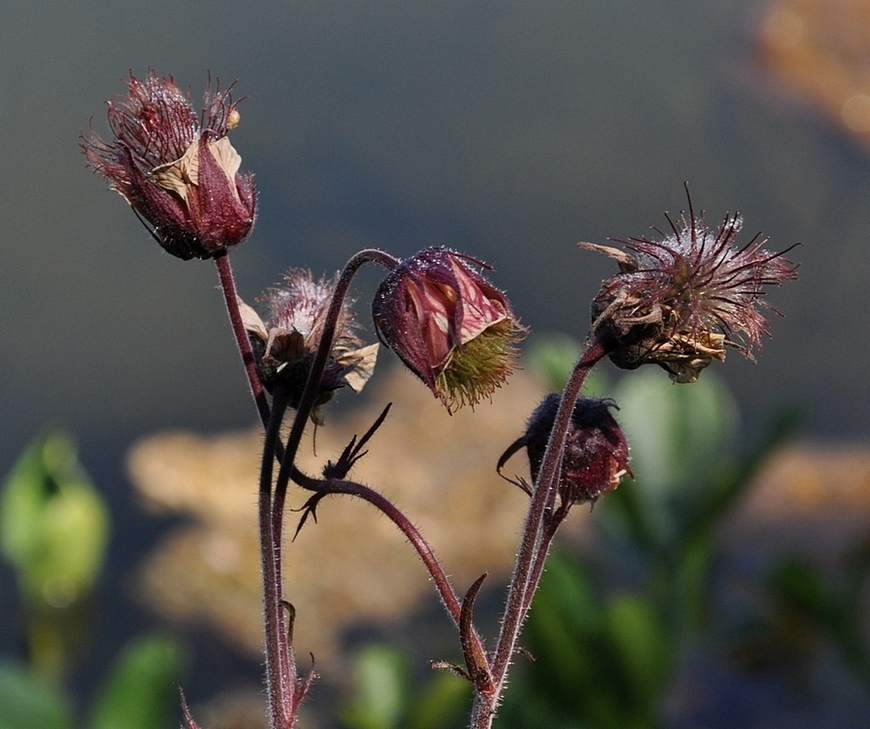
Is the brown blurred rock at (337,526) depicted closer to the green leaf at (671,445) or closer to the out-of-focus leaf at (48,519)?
the out-of-focus leaf at (48,519)

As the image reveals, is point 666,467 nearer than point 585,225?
Yes

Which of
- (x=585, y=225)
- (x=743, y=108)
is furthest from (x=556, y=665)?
(x=743, y=108)

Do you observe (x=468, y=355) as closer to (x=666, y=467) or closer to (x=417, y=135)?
(x=666, y=467)

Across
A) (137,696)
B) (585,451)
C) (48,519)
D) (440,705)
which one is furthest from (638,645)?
(48,519)

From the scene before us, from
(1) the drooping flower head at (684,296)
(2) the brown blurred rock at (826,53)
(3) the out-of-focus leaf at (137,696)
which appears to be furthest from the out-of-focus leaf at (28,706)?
(2) the brown blurred rock at (826,53)

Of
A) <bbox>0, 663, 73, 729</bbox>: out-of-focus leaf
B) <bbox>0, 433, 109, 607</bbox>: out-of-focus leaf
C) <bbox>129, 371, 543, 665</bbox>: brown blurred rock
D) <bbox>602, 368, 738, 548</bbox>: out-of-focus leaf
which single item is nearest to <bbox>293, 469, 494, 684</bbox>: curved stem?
<bbox>0, 663, 73, 729</bbox>: out-of-focus leaf

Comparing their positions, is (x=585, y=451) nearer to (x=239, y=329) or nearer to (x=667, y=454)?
(x=239, y=329)
